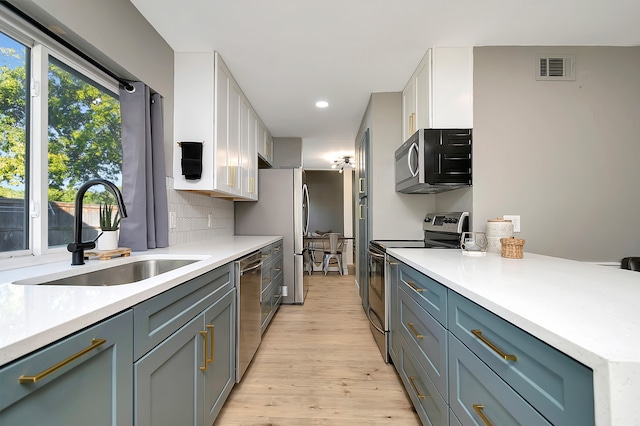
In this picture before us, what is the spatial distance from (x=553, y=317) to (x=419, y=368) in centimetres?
99

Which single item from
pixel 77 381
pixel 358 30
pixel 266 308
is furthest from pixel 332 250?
pixel 77 381

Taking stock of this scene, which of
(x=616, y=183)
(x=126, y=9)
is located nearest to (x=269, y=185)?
Result: (x=126, y=9)

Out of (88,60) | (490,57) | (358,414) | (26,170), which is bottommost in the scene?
(358,414)

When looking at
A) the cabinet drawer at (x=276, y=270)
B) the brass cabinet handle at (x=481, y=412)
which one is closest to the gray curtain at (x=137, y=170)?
the cabinet drawer at (x=276, y=270)

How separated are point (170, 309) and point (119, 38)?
5.40 ft

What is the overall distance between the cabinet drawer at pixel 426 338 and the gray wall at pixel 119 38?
2010mm

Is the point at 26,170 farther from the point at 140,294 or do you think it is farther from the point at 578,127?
the point at 578,127

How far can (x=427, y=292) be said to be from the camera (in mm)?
1353

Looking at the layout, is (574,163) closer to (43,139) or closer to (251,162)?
(251,162)

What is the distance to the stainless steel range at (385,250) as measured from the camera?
2.18 meters

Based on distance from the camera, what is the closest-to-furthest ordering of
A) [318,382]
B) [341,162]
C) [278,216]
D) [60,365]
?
1. [60,365]
2. [318,382]
3. [278,216]
4. [341,162]

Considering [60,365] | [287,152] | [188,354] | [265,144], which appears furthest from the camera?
[287,152]

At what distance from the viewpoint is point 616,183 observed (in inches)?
82.1

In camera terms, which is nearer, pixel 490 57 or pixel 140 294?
pixel 140 294
